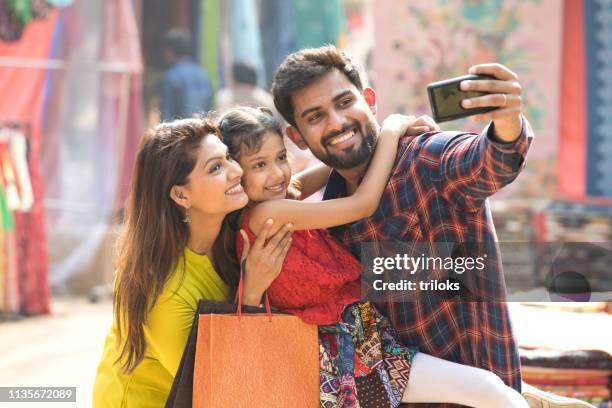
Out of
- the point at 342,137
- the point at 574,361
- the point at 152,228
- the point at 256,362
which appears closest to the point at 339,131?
the point at 342,137

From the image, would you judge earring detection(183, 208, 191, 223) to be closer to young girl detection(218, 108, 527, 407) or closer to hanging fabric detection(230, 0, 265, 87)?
young girl detection(218, 108, 527, 407)

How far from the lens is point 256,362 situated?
7.14ft

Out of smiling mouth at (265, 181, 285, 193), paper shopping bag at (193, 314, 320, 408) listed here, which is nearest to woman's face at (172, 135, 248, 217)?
smiling mouth at (265, 181, 285, 193)

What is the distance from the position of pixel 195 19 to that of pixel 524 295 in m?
4.86

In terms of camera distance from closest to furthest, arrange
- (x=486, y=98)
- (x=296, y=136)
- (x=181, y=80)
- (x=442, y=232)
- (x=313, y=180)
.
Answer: (x=486, y=98) < (x=442, y=232) < (x=296, y=136) < (x=313, y=180) < (x=181, y=80)

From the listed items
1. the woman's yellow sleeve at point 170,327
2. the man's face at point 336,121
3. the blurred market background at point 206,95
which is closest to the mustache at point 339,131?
the man's face at point 336,121

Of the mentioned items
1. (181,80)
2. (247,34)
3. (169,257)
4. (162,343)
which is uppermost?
(247,34)

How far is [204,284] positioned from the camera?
2443 millimetres

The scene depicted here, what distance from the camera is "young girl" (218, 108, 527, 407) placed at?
87.3 inches

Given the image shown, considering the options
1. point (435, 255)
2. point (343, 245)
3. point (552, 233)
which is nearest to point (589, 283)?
point (435, 255)

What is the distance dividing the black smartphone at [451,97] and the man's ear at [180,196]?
2.72 ft

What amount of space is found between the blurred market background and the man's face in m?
3.41

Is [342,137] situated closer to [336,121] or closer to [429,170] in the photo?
[336,121]

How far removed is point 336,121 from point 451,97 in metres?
0.52
